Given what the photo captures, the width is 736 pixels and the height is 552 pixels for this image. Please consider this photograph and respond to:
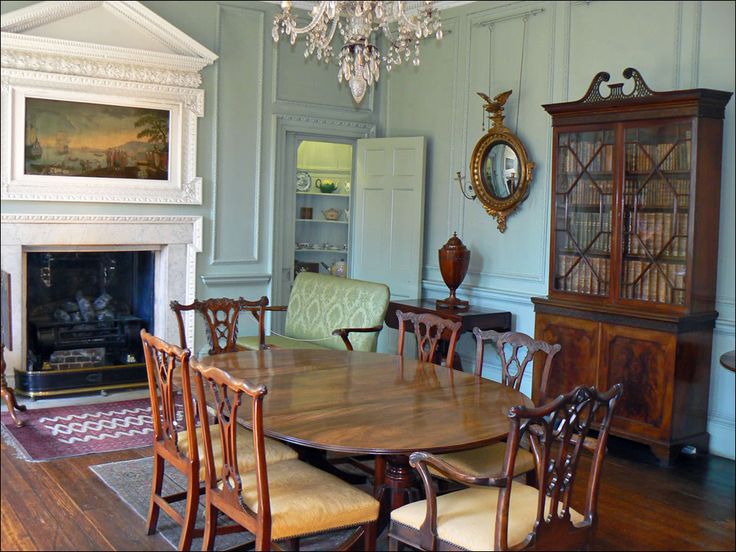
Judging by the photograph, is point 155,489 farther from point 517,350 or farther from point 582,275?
point 582,275

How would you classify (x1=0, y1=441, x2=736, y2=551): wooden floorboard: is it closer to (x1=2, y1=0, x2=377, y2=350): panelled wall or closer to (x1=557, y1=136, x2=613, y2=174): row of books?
(x1=557, y1=136, x2=613, y2=174): row of books

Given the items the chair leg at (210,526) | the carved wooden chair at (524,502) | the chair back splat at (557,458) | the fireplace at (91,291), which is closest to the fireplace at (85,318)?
the fireplace at (91,291)

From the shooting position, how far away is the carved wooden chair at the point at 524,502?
2262 mm

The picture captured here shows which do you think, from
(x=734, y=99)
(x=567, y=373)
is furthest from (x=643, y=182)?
(x=567, y=373)

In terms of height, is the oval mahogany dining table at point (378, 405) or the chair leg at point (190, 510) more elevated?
the oval mahogany dining table at point (378, 405)

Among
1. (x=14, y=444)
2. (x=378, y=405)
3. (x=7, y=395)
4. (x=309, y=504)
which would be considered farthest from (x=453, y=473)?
(x=7, y=395)

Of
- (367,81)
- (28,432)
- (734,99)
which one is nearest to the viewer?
(367,81)

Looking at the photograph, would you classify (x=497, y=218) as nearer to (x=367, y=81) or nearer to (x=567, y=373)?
(x=567, y=373)

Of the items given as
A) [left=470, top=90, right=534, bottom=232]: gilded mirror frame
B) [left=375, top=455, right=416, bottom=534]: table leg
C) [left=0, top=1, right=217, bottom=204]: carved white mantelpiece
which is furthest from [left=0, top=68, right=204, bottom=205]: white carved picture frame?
[left=375, top=455, right=416, bottom=534]: table leg

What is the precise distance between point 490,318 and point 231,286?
216 centimetres

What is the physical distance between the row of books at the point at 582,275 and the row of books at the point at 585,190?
355 millimetres

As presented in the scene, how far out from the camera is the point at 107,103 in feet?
18.7

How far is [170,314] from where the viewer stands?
6.18 m

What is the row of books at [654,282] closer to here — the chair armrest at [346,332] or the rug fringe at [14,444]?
the chair armrest at [346,332]
